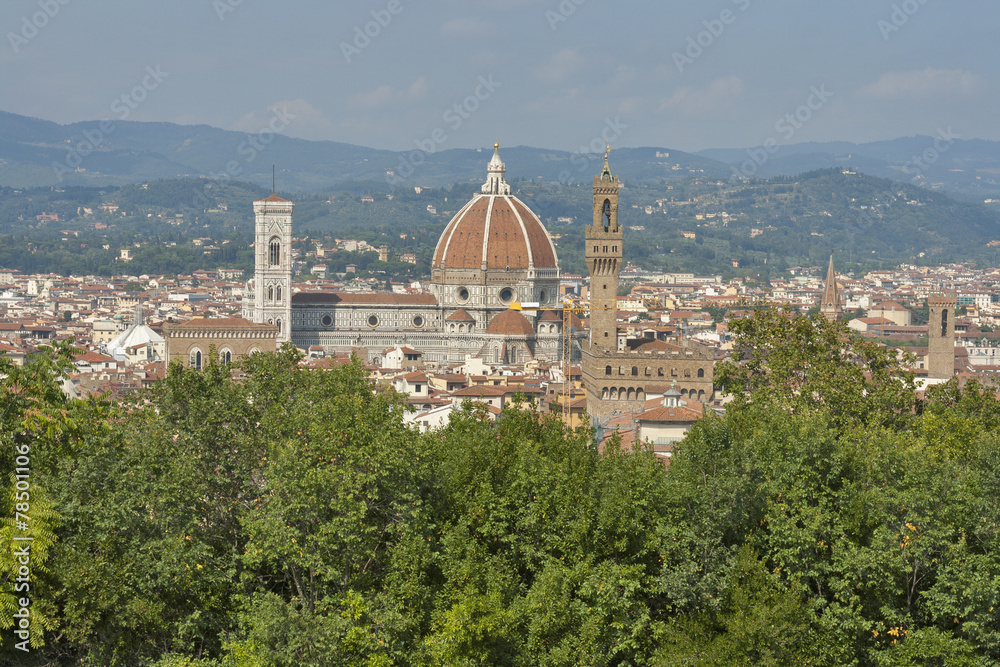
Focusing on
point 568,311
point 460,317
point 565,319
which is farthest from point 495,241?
point 568,311

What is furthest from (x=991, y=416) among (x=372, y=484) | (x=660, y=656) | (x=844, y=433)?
(x=372, y=484)

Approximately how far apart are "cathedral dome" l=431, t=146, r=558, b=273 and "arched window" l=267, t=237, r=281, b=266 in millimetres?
11190

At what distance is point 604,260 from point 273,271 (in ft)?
96.7

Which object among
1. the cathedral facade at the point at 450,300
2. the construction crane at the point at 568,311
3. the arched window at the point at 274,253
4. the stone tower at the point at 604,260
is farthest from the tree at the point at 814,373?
the arched window at the point at 274,253

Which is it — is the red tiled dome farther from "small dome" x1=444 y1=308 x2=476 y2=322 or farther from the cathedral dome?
"small dome" x1=444 y1=308 x2=476 y2=322

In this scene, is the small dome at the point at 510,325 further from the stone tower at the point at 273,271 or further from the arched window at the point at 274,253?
the arched window at the point at 274,253

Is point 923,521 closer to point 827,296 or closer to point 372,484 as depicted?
point 372,484

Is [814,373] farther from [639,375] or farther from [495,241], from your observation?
[495,241]

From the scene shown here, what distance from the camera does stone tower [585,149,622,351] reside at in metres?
59.1

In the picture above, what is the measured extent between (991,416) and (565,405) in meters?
23.9

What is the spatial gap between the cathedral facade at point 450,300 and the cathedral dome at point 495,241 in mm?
66

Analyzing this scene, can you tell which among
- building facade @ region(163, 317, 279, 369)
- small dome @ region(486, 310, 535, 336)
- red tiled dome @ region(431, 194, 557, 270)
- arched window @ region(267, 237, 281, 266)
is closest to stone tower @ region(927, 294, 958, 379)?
small dome @ region(486, 310, 535, 336)

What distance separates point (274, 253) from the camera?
276 ft

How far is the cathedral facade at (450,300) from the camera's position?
8205cm
